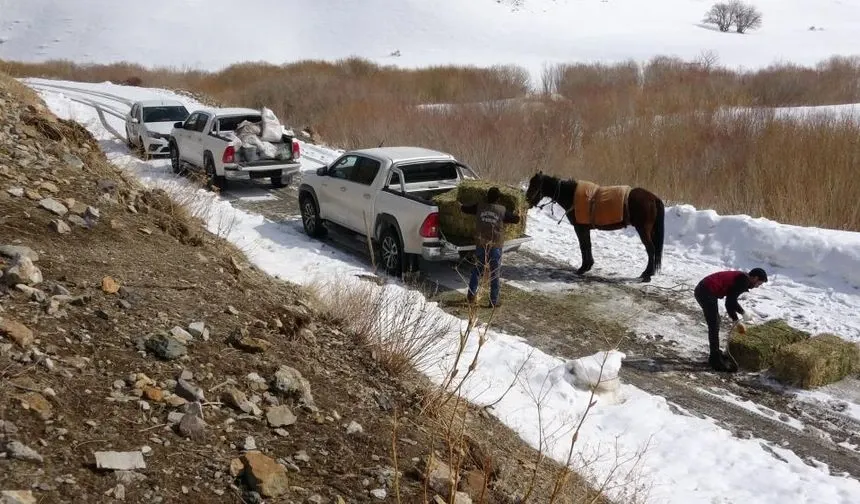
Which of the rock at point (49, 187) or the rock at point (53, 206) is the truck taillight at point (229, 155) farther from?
the rock at point (53, 206)

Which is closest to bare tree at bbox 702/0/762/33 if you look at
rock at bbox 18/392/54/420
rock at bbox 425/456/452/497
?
rock at bbox 425/456/452/497

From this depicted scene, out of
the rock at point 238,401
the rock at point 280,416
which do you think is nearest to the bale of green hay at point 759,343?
the rock at point 280,416

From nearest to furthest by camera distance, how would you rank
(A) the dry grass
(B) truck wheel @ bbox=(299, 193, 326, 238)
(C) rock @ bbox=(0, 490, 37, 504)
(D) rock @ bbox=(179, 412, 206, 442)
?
(C) rock @ bbox=(0, 490, 37, 504) → (D) rock @ bbox=(179, 412, 206, 442) → (B) truck wheel @ bbox=(299, 193, 326, 238) → (A) the dry grass

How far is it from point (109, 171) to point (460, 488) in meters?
7.52

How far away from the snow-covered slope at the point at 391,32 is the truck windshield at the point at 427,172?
1983 inches

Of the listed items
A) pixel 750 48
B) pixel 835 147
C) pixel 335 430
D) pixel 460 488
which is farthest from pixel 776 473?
pixel 750 48

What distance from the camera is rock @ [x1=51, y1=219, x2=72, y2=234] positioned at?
6.75 meters

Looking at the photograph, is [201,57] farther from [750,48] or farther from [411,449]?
[411,449]

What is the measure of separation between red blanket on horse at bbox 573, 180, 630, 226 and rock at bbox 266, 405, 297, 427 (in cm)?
718

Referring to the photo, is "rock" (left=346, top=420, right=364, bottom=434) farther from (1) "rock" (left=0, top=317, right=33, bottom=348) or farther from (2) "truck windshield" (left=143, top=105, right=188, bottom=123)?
(2) "truck windshield" (left=143, top=105, right=188, bottom=123)

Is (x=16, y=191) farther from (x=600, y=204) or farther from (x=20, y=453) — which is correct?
(x=600, y=204)

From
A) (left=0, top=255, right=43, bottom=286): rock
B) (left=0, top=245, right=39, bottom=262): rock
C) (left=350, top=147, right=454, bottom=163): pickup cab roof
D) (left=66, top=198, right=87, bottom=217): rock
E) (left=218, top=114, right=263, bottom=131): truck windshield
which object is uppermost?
(left=218, top=114, right=263, bottom=131): truck windshield

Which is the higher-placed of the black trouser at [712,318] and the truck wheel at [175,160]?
the truck wheel at [175,160]

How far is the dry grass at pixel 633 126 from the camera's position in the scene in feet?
47.5
